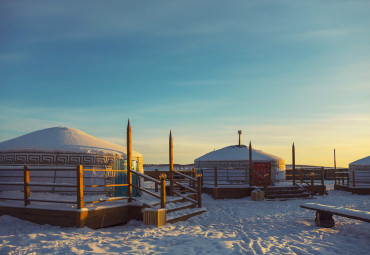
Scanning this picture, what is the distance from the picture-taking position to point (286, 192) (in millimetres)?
15594

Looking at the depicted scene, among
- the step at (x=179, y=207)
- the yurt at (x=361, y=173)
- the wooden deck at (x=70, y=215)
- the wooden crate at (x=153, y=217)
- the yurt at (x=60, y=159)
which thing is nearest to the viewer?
the wooden deck at (x=70, y=215)

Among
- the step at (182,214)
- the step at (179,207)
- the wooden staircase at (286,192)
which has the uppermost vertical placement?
the step at (179,207)

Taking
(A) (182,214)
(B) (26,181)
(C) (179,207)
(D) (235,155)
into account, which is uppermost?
(D) (235,155)

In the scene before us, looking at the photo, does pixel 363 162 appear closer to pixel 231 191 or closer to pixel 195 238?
pixel 231 191

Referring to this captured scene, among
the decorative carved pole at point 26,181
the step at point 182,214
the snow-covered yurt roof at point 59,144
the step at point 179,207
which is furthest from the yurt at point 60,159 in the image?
the decorative carved pole at point 26,181

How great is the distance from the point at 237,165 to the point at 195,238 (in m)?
12.1

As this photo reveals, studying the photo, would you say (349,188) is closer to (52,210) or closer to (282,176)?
(282,176)

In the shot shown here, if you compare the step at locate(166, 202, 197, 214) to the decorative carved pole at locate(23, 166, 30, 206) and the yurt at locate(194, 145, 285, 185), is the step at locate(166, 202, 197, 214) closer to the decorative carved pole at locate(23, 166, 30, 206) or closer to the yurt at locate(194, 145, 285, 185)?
the decorative carved pole at locate(23, 166, 30, 206)

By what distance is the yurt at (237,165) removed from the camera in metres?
18.0

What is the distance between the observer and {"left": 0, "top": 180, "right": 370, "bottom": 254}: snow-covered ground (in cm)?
545

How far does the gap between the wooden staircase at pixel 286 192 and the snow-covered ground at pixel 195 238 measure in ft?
20.6

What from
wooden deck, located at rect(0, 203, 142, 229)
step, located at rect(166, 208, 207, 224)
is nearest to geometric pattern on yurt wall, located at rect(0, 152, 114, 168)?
step, located at rect(166, 208, 207, 224)

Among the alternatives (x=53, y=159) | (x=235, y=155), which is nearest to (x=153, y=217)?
(x=53, y=159)

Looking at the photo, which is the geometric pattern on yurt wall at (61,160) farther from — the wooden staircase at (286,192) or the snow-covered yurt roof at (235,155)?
the snow-covered yurt roof at (235,155)
